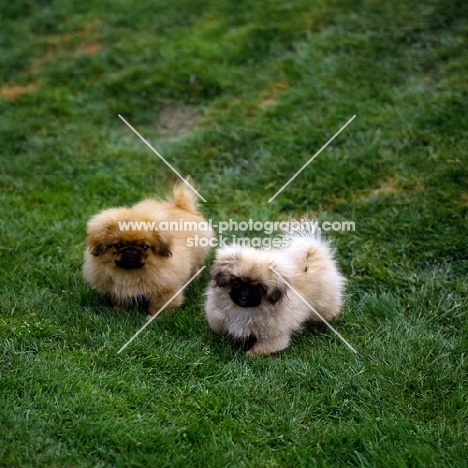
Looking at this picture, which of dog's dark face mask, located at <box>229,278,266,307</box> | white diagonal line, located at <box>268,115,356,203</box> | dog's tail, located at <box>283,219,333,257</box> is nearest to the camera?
dog's dark face mask, located at <box>229,278,266,307</box>

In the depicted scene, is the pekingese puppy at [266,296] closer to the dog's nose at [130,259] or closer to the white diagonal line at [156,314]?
the white diagonal line at [156,314]

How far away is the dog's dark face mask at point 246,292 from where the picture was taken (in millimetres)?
4203

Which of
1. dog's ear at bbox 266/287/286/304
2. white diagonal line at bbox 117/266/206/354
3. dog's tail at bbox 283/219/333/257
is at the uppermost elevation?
dog's ear at bbox 266/287/286/304

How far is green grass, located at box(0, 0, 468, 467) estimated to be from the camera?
141 inches

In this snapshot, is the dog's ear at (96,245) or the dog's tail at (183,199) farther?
the dog's tail at (183,199)

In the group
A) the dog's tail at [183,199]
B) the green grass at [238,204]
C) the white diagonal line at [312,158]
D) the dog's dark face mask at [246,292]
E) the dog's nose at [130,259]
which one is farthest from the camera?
the white diagonal line at [312,158]

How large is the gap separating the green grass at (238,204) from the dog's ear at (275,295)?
394mm

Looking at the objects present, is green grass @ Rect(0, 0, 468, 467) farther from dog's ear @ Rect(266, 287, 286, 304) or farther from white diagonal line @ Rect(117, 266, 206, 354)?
dog's ear @ Rect(266, 287, 286, 304)

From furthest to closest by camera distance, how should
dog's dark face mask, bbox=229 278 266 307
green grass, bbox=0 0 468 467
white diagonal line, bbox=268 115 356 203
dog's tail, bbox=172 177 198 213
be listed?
white diagonal line, bbox=268 115 356 203 → dog's tail, bbox=172 177 198 213 → dog's dark face mask, bbox=229 278 266 307 → green grass, bbox=0 0 468 467

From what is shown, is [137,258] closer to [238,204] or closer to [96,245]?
[96,245]

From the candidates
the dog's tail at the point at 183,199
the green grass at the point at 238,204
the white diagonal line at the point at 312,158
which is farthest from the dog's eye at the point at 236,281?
the white diagonal line at the point at 312,158

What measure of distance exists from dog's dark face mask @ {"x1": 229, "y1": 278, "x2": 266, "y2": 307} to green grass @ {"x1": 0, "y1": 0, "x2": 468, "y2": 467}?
37 cm

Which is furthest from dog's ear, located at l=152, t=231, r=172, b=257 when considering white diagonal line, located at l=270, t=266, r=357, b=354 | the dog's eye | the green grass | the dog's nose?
white diagonal line, located at l=270, t=266, r=357, b=354

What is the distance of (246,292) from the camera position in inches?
165
